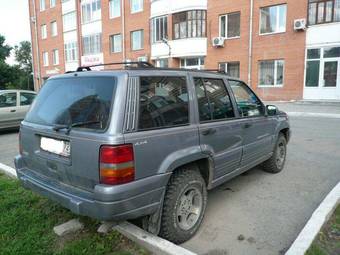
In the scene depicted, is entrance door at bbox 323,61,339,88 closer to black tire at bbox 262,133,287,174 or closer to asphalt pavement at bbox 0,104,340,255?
asphalt pavement at bbox 0,104,340,255

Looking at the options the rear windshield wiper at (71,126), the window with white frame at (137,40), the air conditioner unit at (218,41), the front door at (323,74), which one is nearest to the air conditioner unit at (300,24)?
the front door at (323,74)

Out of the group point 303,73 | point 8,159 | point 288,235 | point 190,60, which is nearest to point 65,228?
point 288,235

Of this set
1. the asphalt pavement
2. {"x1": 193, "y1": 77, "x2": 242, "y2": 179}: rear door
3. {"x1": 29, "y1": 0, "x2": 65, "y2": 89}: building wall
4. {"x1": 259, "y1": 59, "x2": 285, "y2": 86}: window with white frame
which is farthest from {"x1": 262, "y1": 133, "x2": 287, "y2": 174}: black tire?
{"x1": 29, "y1": 0, "x2": 65, "y2": 89}: building wall

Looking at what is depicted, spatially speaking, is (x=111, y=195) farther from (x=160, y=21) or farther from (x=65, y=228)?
(x=160, y=21)

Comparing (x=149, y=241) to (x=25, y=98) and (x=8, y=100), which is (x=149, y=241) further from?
(x=25, y=98)

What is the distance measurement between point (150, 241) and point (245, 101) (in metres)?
2.56

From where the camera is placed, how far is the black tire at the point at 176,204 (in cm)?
304

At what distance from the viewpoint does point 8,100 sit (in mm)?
10008

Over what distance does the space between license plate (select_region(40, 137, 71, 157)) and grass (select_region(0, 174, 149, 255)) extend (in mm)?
959

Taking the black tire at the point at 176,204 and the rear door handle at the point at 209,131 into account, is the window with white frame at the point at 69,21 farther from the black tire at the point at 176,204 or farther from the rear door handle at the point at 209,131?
the black tire at the point at 176,204

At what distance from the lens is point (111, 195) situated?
260cm

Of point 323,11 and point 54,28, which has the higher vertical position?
point 54,28

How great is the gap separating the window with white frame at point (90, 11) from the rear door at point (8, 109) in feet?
71.7

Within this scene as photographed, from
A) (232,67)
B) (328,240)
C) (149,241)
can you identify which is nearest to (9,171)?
(149,241)
